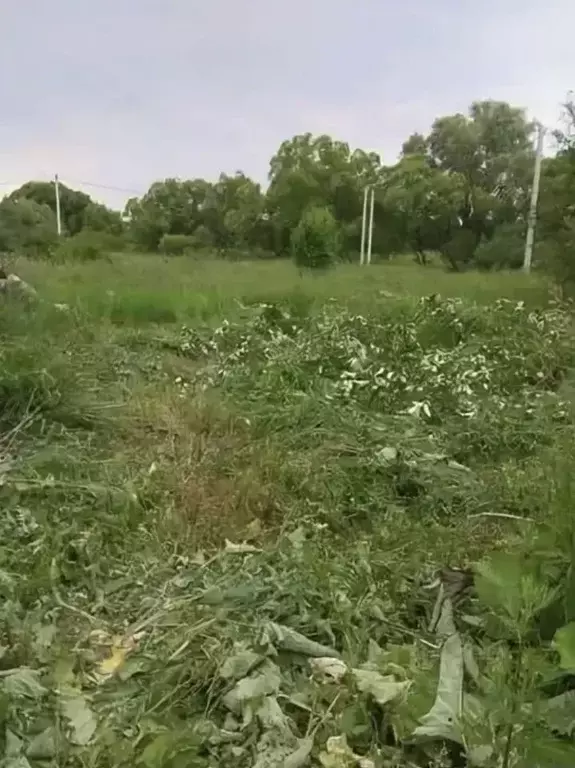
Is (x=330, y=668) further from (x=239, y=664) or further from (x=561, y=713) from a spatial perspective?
(x=561, y=713)

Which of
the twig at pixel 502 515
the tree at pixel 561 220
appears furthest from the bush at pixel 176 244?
the twig at pixel 502 515

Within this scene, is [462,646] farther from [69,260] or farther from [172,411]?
[69,260]

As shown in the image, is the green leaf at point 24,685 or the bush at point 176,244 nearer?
the green leaf at point 24,685

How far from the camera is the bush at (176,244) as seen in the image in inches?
735

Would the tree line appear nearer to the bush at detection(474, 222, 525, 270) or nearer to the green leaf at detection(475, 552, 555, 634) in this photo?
the bush at detection(474, 222, 525, 270)

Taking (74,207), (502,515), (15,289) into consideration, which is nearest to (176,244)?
(74,207)

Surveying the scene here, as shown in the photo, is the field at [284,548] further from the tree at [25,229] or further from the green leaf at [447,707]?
the tree at [25,229]

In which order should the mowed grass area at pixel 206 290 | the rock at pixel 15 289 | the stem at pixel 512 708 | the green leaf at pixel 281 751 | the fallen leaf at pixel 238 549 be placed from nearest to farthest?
the stem at pixel 512 708 < the green leaf at pixel 281 751 < the fallen leaf at pixel 238 549 < the rock at pixel 15 289 < the mowed grass area at pixel 206 290

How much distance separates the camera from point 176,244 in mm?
19328

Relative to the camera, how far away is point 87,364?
13.3 feet

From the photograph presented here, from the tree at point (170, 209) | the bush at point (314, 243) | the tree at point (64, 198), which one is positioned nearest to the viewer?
the bush at point (314, 243)

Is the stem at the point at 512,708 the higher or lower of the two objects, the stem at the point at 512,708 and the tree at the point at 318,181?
the lower

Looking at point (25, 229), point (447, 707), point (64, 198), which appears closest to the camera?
point (447, 707)

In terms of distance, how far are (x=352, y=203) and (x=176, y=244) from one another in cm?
511
